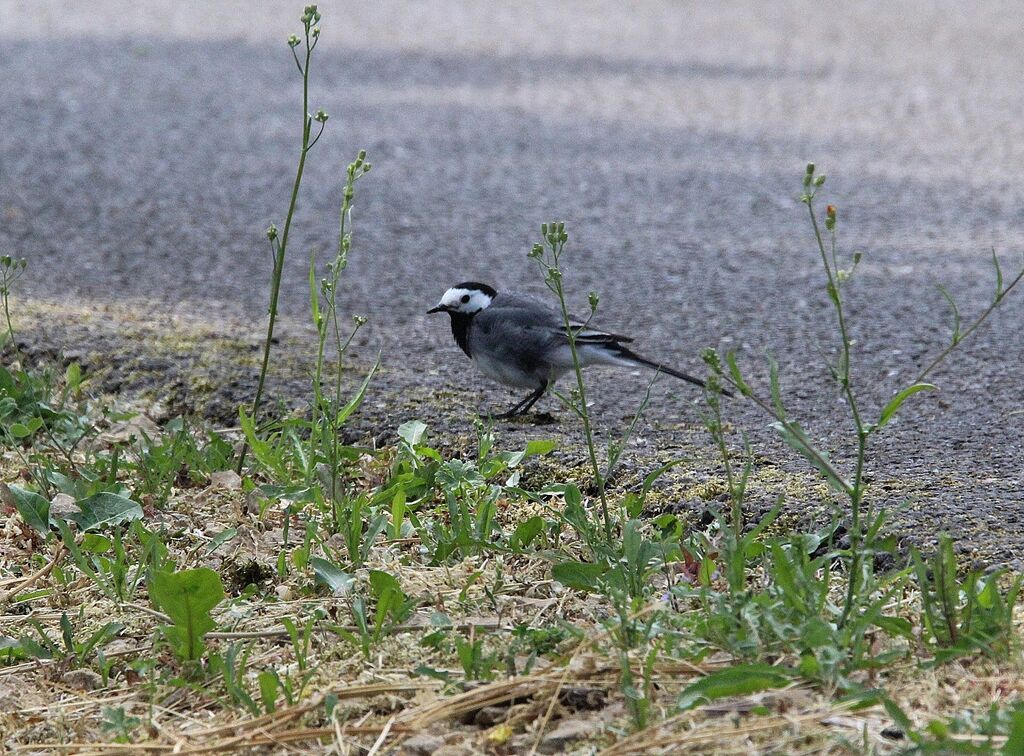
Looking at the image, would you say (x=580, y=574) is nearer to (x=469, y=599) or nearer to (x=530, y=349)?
(x=469, y=599)

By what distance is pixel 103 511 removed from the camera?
3.15 metres

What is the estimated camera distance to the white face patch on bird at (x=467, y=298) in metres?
4.35

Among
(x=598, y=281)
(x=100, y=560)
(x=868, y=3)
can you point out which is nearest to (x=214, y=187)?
(x=598, y=281)

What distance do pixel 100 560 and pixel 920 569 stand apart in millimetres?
1688

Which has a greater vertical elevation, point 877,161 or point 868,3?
point 868,3

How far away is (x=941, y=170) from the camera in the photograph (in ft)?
23.9

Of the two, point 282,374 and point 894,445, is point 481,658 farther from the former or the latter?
point 282,374

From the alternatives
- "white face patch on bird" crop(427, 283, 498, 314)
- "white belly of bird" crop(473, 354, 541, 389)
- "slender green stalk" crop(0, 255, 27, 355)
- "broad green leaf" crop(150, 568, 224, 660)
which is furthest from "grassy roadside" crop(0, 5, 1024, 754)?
"white face patch on bird" crop(427, 283, 498, 314)

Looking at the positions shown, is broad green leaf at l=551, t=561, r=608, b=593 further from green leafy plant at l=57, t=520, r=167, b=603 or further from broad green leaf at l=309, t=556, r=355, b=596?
green leafy plant at l=57, t=520, r=167, b=603

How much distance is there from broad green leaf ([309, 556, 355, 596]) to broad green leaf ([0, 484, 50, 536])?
0.70m

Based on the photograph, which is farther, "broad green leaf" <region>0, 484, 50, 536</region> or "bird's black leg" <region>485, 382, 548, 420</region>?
"bird's black leg" <region>485, 382, 548, 420</region>

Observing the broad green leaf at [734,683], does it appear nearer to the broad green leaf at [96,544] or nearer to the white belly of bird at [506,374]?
the broad green leaf at [96,544]

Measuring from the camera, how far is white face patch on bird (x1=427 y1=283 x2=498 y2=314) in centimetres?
435

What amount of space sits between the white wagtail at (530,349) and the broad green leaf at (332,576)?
47.4 inches
